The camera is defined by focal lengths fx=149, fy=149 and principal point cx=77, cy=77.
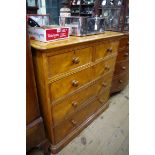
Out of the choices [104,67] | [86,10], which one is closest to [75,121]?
[104,67]

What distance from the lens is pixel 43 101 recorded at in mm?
1064

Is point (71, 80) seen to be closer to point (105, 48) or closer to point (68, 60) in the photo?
point (68, 60)

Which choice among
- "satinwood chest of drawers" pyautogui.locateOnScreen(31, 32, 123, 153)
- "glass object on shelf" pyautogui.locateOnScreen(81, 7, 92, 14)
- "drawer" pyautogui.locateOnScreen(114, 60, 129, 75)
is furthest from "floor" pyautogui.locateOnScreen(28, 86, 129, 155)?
"glass object on shelf" pyautogui.locateOnScreen(81, 7, 92, 14)

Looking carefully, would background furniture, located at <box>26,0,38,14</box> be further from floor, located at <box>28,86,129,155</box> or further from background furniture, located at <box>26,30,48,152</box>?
floor, located at <box>28,86,129,155</box>

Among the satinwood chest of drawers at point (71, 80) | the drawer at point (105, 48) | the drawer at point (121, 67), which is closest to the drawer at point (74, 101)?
the satinwood chest of drawers at point (71, 80)

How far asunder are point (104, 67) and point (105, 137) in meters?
0.70

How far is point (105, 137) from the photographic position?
149 cm

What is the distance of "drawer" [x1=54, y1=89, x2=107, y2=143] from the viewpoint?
1.26 meters

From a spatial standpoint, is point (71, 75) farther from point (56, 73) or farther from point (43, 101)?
point (43, 101)

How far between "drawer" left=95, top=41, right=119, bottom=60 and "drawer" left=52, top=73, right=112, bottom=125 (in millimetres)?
263

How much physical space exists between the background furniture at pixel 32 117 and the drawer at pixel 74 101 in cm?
13
